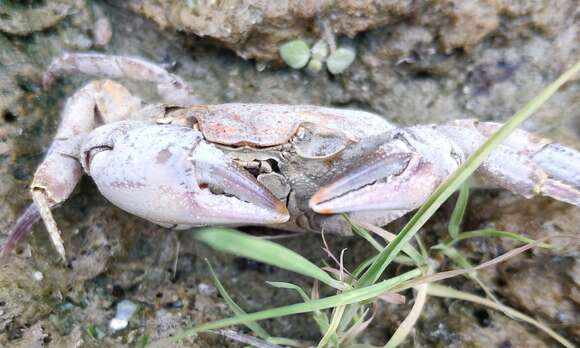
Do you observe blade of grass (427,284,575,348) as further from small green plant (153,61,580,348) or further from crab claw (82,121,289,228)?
crab claw (82,121,289,228)

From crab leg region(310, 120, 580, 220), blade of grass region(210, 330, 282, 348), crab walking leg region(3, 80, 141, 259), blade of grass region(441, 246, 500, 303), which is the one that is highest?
crab leg region(310, 120, 580, 220)

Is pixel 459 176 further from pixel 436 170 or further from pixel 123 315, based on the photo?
pixel 123 315

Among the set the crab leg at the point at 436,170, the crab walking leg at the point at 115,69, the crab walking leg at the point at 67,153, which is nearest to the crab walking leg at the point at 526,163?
the crab leg at the point at 436,170

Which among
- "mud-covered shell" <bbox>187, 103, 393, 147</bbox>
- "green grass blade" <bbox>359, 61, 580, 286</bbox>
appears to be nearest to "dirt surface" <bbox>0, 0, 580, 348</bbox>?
"green grass blade" <bbox>359, 61, 580, 286</bbox>

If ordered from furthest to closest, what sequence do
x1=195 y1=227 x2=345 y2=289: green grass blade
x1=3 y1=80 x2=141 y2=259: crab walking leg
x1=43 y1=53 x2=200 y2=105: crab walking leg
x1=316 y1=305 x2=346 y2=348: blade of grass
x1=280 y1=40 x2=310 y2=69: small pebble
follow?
x1=280 y1=40 x2=310 y2=69: small pebble < x1=43 y1=53 x2=200 y2=105: crab walking leg < x1=3 y1=80 x2=141 y2=259: crab walking leg < x1=316 y1=305 x2=346 y2=348: blade of grass < x1=195 y1=227 x2=345 y2=289: green grass blade

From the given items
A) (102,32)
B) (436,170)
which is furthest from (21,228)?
(436,170)

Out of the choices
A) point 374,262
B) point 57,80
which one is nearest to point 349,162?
point 374,262
